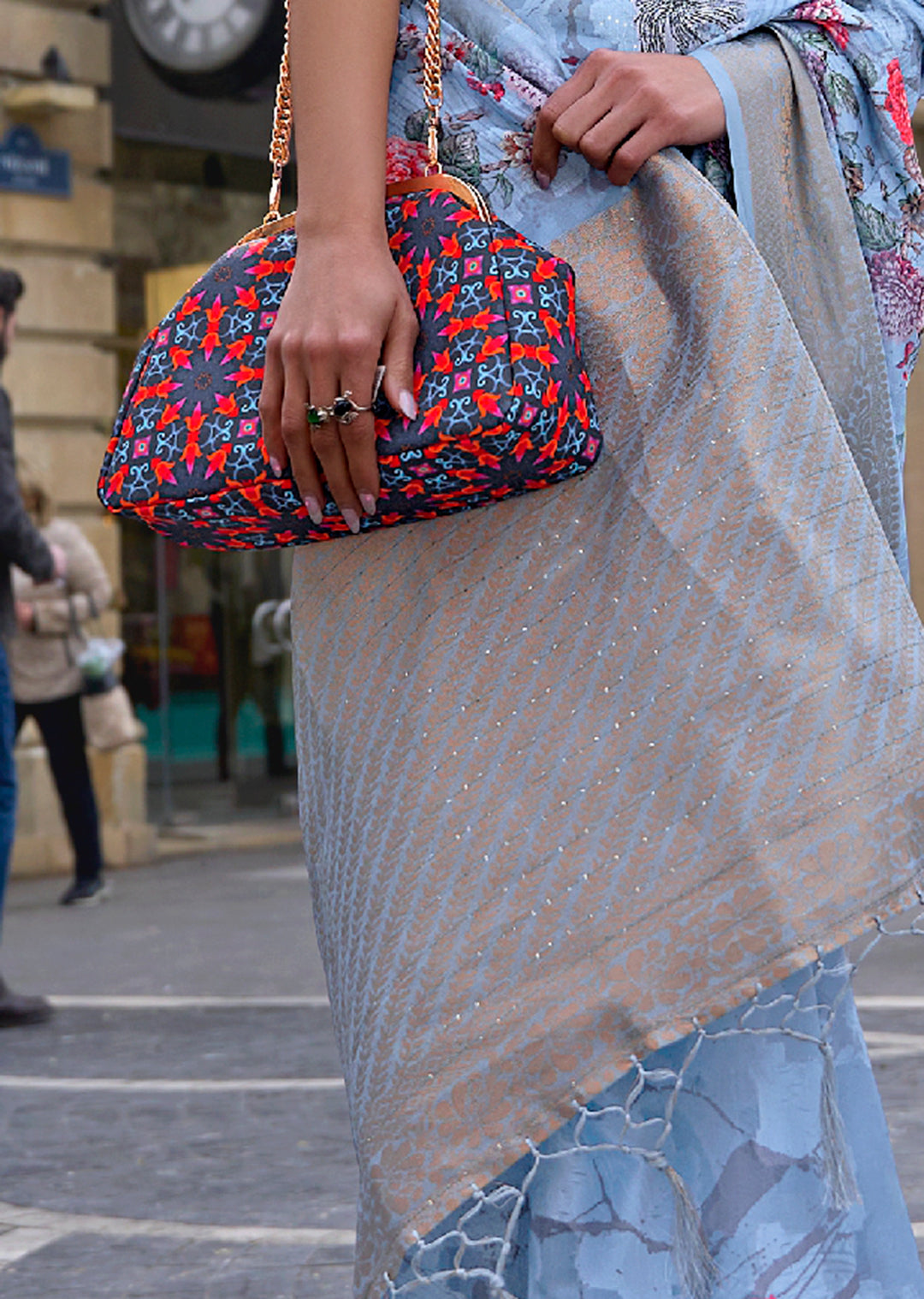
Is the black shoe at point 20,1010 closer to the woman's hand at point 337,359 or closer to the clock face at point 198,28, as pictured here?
the woman's hand at point 337,359

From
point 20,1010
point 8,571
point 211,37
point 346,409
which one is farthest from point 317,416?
point 211,37

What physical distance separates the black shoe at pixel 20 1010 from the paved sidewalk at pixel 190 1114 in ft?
0.19

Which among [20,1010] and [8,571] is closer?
[20,1010]

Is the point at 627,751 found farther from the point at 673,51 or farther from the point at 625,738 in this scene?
the point at 673,51

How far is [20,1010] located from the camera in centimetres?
542

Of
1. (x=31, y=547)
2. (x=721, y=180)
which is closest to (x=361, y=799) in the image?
(x=721, y=180)

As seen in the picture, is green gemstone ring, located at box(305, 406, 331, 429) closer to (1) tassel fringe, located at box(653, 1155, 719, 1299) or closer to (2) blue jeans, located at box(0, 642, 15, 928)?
(1) tassel fringe, located at box(653, 1155, 719, 1299)

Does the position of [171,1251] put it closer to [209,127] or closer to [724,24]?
[724,24]

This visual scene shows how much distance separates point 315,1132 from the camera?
12.8ft

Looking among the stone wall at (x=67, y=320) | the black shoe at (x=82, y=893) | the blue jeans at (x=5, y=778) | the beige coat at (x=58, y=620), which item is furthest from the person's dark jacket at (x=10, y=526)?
the stone wall at (x=67, y=320)

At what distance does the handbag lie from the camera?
166cm

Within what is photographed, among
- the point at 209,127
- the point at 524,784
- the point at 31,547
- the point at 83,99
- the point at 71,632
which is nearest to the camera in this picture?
the point at 524,784

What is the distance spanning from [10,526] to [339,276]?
178 inches

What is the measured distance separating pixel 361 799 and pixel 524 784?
16cm
